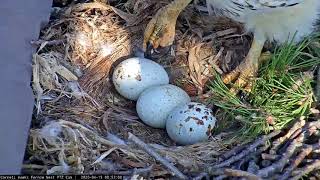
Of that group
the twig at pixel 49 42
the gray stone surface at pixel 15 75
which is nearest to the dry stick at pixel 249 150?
the gray stone surface at pixel 15 75

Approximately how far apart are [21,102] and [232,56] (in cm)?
117

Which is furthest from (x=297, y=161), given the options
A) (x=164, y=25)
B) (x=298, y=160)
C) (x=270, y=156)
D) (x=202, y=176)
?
(x=164, y=25)

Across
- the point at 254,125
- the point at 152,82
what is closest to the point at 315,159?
the point at 254,125

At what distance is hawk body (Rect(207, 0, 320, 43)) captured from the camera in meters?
2.75

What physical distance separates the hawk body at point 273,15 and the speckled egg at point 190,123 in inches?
18.2

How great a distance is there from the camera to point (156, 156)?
2.67 meters

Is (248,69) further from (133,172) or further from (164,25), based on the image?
(133,172)

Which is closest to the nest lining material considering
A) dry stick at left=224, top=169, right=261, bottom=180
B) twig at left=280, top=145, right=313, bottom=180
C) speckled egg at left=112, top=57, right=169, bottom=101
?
speckled egg at left=112, top=57, right=169, bottom=101

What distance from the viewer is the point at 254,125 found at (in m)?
2.89

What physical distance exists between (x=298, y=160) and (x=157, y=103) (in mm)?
661

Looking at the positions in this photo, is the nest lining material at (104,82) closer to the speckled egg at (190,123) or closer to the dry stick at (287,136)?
the speckled egg at (190,123)

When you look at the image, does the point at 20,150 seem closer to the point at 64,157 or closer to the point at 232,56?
the point at 64,157

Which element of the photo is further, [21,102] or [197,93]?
[197,93]

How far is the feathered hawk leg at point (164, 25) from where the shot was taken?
339cm
